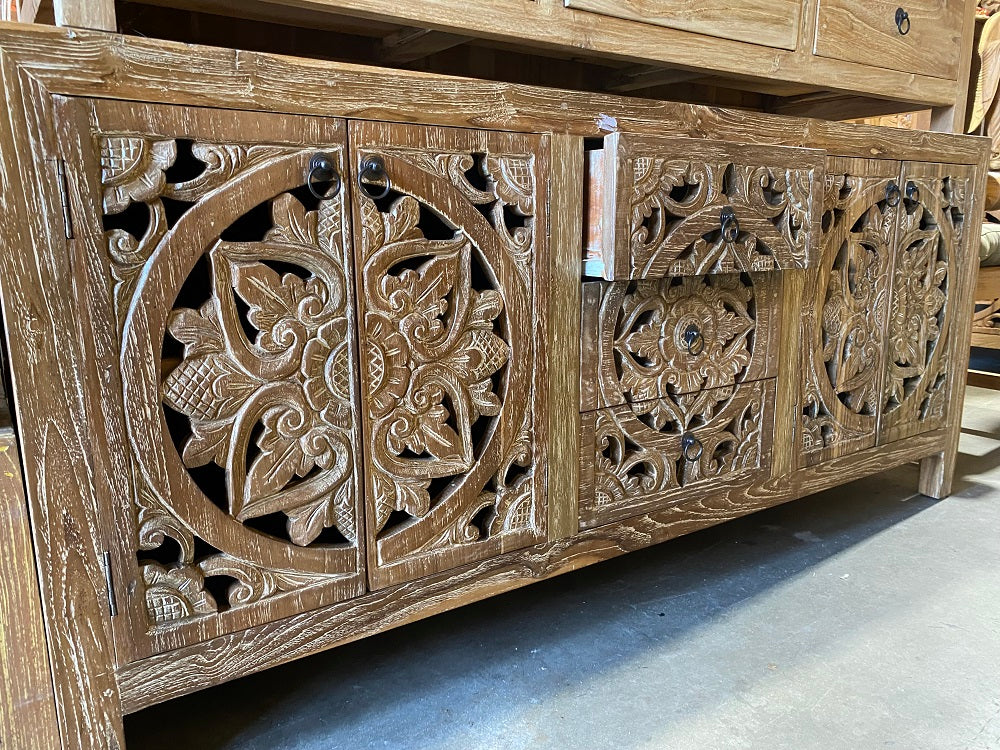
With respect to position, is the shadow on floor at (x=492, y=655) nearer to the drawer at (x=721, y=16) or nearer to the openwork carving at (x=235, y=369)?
the openwork carving at (x=235, y=369)

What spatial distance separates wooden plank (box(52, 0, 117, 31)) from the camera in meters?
0.59

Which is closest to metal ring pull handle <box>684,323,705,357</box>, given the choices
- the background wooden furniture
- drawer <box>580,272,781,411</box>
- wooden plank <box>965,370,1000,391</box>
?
drawer <box>580,272,781,411</box>

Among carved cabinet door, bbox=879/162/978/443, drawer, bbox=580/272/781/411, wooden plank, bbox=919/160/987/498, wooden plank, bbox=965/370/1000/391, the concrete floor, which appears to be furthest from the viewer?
wooden plank, bbox=965/370/1000/391

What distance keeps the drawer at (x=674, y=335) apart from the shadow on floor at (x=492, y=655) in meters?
0.36

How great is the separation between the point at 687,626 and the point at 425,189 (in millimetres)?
761

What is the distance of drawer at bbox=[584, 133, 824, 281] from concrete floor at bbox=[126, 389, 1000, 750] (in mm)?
544

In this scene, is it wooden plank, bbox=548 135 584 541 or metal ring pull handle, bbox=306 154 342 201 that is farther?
wooden plank, bbox=548 135 584 541

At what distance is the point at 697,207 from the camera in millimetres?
922

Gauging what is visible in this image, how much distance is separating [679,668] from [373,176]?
76 centimetres

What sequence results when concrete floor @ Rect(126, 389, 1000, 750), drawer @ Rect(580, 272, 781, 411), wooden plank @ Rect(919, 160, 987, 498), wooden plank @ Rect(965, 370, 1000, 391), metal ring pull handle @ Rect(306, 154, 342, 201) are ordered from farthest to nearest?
wooden plank @ Rect(965, 370, 1000, 391), wooden plank @ Rect(919, 160, 987, 498), drawer @ Rect(580, 272, 781, 411), concrete floor @ Rect(126, 389, 1000, 750), metal ring pull handle @ Rect(306, 154, 342, 201)

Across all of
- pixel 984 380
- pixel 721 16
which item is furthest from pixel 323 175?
pixel 984 380

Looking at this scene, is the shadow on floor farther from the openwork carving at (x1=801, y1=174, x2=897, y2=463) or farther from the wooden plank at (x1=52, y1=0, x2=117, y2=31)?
the wooden plank at (x1=52, y1=0, x2=117, y2=31)

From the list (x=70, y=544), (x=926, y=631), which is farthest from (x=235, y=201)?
(x=926, y=631)

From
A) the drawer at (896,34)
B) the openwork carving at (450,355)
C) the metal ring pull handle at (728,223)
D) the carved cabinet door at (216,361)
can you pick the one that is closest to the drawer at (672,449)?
the openwork carving at (450,355)
